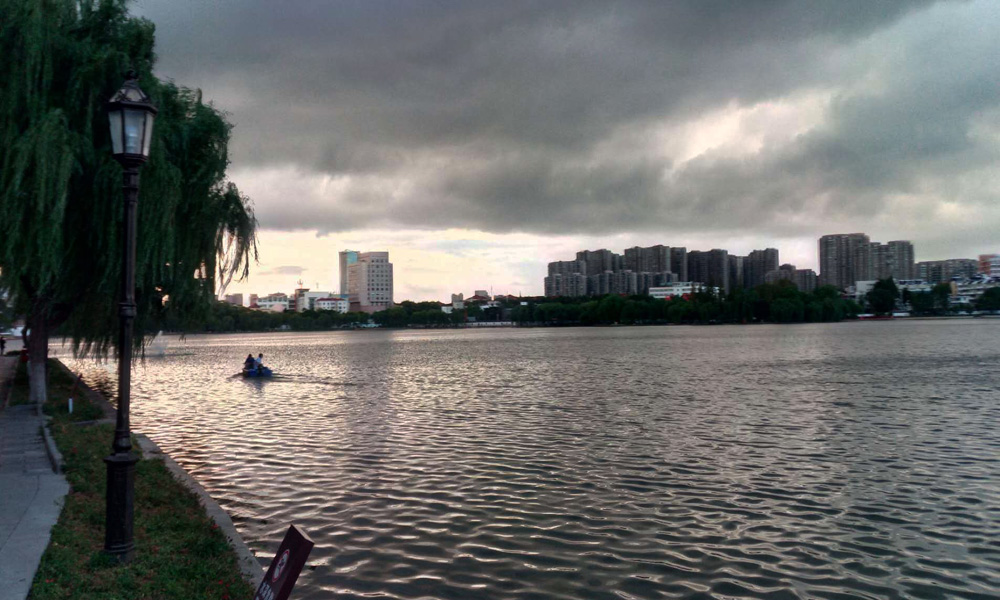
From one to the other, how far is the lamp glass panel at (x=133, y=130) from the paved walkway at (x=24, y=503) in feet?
16.5

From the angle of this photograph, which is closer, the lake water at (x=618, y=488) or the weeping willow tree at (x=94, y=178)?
the lake water at (x=618, y=488)

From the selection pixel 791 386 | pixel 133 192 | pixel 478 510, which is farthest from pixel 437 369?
pixel 133 192

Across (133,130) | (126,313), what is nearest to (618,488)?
(126,313)

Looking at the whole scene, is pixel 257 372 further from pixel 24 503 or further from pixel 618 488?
pixel 618 488

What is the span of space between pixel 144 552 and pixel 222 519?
2.44m

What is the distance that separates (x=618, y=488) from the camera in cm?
1455

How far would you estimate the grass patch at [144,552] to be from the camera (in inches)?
291

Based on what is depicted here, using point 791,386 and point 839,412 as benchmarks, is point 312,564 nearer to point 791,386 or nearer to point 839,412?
point 839,412

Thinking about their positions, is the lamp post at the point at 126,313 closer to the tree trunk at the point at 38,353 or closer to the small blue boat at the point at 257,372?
the tree trunk at the point at 38,353

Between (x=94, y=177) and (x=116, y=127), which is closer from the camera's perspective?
(x=116, y=127)

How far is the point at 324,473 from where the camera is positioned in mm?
16297

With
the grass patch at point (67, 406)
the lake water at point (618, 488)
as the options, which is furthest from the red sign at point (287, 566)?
the grass patch at point (67, 406)

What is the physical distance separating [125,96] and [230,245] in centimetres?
1198

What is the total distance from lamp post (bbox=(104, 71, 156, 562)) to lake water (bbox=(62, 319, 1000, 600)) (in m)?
2.44
